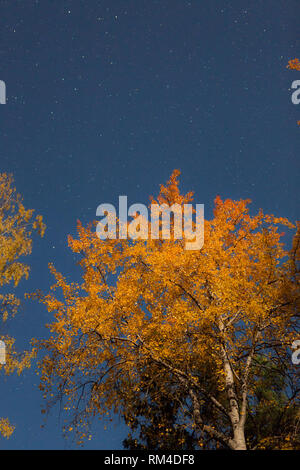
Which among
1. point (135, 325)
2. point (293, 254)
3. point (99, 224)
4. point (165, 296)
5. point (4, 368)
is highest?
point (99, 224)

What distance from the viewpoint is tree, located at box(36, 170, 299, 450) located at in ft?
30.5

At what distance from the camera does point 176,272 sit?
1033 centimetres

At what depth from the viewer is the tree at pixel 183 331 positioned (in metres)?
9.30

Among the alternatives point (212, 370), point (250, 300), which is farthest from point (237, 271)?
point (212, 370)

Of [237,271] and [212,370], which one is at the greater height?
[237,271]

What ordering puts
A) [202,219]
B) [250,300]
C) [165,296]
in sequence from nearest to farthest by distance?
1. [250,300]
2. [165,296]
3. [202,219]

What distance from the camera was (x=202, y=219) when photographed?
12.2 m

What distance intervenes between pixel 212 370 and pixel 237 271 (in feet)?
9.69

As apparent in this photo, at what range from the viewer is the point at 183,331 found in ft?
31.6

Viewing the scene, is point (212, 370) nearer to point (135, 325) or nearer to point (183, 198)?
point (135, 325)

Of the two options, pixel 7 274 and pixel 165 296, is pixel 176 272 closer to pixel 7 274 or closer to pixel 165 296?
pixel 165 296

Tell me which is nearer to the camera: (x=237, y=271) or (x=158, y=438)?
(x=237, y=271)
